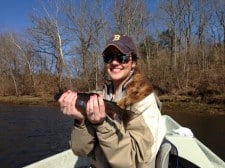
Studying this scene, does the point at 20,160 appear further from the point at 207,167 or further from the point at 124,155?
the point at 124,155

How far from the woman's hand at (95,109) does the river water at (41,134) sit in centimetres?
792

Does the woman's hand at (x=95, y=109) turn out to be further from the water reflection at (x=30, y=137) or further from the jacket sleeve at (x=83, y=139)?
the water reflection at (x=30, y=137)

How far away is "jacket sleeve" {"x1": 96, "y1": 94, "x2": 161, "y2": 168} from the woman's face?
28 centimetres

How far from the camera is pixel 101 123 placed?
66.6 inches

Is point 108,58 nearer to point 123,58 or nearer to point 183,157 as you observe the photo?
point 123,58

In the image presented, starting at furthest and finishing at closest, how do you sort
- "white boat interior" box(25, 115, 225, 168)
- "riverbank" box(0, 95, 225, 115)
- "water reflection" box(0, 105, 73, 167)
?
"riverbank" box(0, 95, 225, 115) → "water reflection" box(0, 105, 73, 167) → "white boat interior" box(25, 115, 225, 168)

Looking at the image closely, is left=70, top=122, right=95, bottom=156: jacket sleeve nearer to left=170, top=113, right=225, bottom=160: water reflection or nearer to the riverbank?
left=170, top=113, right=225, bottom=160: water reflection

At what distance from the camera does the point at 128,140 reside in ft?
5.90

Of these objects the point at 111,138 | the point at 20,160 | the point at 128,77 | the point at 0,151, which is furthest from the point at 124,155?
the point at 0,151

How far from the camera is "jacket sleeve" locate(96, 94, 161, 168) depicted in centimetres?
173

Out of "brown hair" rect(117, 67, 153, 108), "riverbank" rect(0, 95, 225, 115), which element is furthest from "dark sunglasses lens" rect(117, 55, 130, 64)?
"riverbank" rect(0, 95, 225, 115)

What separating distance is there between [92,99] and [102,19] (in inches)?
1057

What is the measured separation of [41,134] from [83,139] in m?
11.6

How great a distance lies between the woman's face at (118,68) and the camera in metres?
2.13
